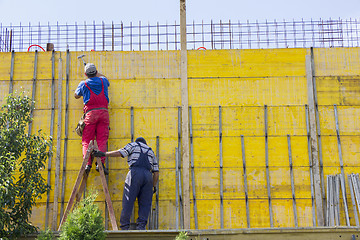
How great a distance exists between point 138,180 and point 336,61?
627cm

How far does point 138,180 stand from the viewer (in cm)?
1171

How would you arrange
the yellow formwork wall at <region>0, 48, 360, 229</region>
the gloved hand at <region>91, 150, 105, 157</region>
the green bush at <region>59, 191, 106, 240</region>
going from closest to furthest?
the green bush at <region>59, 191, 106, 240</region> < the gloved hand at <region>91, 150, 105, 157</region> < the yellow formwork wall at <region>0, 48, 360, 229</region>

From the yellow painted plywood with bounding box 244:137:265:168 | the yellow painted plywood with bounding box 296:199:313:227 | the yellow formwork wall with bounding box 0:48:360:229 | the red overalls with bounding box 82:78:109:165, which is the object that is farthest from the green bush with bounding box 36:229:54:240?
the yellow painted plywood with bounding box 296:199:313:227

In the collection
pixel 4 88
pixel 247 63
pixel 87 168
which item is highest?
pixel 247 63

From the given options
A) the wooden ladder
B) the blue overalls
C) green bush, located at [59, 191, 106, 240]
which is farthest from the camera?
the blue overalls

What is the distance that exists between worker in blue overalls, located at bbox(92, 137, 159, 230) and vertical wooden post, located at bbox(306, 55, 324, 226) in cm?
418

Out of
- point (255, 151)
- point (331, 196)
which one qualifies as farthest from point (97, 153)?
point (331, 196)

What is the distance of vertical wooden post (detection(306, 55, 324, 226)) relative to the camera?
1262 cm

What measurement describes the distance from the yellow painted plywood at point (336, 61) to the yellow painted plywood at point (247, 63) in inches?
16.8

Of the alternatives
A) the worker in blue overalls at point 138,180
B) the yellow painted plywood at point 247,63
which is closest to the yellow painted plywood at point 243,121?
the yellow painted plywood at point 247,63

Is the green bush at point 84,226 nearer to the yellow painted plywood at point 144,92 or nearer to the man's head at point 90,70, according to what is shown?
the man's head at point 90,70

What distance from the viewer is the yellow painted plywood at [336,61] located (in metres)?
13.5

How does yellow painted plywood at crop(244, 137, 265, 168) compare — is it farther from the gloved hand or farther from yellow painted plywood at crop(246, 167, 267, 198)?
the gloved hand

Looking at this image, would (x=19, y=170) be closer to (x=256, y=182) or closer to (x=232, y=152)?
(x=232, y=152)
